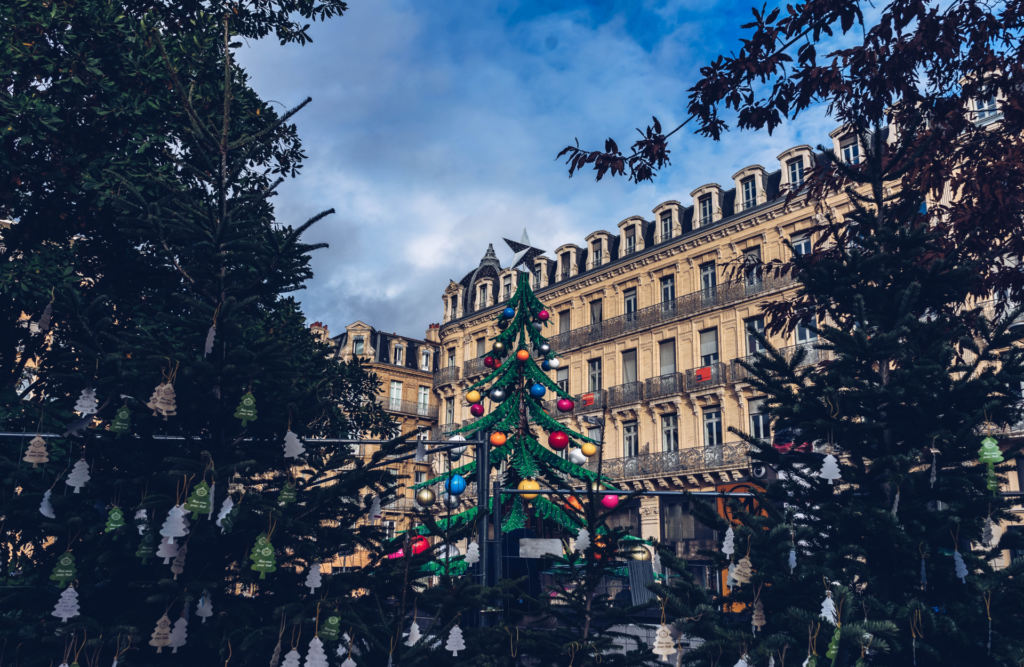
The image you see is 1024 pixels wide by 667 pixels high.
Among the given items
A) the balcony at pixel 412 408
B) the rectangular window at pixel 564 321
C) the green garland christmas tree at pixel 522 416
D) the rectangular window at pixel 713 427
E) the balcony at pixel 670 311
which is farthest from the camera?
the balcony at pixel 412 408

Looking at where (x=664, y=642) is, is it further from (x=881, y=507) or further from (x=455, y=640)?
(x=881, y=507)

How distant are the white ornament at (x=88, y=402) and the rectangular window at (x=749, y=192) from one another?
28611 mm

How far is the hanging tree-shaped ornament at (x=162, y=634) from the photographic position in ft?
14.6

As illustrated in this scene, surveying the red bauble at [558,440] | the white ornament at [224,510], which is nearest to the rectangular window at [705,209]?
the red bauble at [558,440]

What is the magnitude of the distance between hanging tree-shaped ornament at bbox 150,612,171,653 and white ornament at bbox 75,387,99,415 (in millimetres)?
1439

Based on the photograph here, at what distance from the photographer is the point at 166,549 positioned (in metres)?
4.61

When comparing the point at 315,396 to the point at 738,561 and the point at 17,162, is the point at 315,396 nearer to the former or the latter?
the point at 738,561

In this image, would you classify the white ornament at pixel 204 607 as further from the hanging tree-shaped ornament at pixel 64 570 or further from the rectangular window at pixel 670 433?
the rectangular window at pixel 670 433

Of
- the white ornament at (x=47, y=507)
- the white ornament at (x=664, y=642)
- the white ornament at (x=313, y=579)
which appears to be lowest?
the white ornament at (x=664, y=642)

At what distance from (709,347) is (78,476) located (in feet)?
90.4

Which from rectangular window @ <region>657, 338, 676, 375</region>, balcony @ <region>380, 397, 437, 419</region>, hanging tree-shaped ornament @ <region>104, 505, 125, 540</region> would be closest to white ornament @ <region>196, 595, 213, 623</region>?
hanging tree-shaped ornament @ <region>104, 505, 125, 540</region>

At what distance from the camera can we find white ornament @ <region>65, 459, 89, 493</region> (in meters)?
4.75

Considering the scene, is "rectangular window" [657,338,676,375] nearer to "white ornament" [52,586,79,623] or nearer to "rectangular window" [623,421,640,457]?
"rectangular window" [623,421,640,457]

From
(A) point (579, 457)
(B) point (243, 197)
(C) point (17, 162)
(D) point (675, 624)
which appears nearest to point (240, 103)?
(C) point (17, 162)
